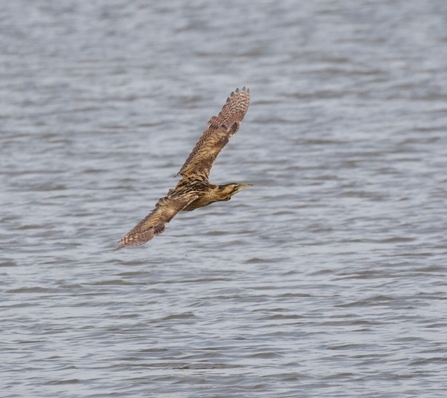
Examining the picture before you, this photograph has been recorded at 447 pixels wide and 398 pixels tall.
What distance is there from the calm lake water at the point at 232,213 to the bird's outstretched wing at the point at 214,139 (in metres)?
0.82

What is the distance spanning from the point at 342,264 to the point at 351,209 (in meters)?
1.80

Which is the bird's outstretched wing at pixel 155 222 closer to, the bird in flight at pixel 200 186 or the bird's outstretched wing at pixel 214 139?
the bird in flight at pixel 200 186

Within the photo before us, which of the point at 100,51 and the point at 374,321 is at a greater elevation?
the point at 100,51

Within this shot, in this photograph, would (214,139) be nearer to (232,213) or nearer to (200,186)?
(200,186)

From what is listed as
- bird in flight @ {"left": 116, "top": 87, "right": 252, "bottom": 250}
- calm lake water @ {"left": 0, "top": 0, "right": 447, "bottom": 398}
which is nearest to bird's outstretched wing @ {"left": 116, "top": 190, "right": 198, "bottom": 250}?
bird in flight @ {"left": 116, "top": 87, "right": 252, "bottom": 250}

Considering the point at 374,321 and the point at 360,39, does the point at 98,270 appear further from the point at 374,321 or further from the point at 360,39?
the point at 360,39

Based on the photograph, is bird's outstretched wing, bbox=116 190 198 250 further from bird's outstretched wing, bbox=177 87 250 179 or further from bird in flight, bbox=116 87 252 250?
bird's outstretched wing, bbox=177 87 250 179

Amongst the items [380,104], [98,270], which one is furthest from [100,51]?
[98,270]

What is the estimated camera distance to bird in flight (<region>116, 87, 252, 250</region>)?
7699 mm

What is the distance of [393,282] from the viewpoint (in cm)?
931

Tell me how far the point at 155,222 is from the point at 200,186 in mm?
1270

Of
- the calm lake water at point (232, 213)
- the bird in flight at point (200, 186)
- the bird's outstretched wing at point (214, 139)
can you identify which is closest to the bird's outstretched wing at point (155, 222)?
the bird in flight at point (200, 186)

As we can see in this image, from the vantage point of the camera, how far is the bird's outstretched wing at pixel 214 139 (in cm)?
936

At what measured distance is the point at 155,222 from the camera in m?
7.73
